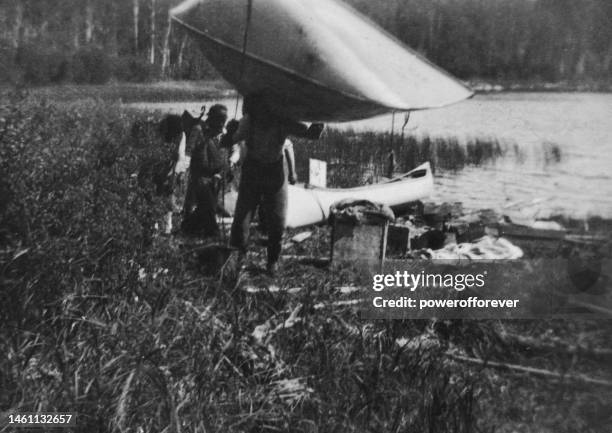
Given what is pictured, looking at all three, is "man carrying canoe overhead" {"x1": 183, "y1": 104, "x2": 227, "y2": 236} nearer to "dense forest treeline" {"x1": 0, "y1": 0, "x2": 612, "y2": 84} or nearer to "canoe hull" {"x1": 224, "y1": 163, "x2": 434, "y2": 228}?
"canoe hull" {"x1": 224, "y1": 163, "x2": 434, "y2": 228}

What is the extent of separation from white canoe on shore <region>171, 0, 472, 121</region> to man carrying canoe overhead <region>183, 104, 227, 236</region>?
0.37 m

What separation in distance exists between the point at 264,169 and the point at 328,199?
0.52 meters

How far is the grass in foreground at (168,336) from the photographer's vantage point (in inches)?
132

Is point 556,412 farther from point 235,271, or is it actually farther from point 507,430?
point 235,271

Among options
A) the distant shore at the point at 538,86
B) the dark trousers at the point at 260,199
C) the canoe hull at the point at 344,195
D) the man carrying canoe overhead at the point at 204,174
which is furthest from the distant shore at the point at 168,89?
the canoe hull at the point at 344,195

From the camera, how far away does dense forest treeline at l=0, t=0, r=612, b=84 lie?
434 centimetres

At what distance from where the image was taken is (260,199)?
4.50m

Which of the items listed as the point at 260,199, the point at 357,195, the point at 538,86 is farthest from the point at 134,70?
the point at 538,86

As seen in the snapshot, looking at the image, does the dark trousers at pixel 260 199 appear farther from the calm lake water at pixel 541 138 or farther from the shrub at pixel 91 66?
the shrub at pixel 91 66

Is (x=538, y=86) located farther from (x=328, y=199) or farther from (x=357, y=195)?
(x=328, y=199)

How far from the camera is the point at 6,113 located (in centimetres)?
410

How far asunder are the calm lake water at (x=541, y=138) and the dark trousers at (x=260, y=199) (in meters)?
0.57

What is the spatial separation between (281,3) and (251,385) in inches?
83.9

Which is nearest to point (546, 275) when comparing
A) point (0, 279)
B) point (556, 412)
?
point (556, 412)
